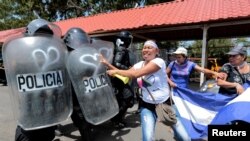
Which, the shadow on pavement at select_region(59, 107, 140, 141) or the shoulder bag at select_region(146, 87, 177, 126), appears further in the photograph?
the shadow on pavement at select_region(59, 107, 140, 141)

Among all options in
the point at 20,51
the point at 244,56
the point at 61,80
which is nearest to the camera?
the point at 20,51

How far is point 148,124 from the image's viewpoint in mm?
3412

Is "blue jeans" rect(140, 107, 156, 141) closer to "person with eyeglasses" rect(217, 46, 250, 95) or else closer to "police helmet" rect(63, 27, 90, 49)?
"police helmet" rect(63, 27, 90, 49)

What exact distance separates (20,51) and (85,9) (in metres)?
26.6

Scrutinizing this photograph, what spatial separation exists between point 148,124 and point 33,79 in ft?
4.60

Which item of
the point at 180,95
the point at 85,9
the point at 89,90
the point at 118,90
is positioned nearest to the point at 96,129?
the point at 118,90

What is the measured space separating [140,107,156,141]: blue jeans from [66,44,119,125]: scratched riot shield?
0.48 meters

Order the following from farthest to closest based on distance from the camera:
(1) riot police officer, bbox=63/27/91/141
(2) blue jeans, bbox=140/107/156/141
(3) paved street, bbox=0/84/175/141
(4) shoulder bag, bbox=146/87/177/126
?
(3) paved street, bbox=0/84/175/141 → (1) riot police officer, bbox=63/27/91/141 → (4) shoulder bag, bbox=146/87/177/126 → (2) blue jeans, bbox=140/107/156/141

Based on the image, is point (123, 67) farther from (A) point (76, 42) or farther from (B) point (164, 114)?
(B) point (164, 114)

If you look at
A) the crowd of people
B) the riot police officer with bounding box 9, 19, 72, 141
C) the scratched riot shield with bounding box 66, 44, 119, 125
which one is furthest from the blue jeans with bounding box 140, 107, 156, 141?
the riot police officer with bounding box 9, 19, 72, 141

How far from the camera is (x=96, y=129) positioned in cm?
554

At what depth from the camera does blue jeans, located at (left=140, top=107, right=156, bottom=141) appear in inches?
132

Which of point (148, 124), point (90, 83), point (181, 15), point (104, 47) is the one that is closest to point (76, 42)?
point (104, 47)

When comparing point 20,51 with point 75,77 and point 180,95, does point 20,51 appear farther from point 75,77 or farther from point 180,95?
point 180,95
